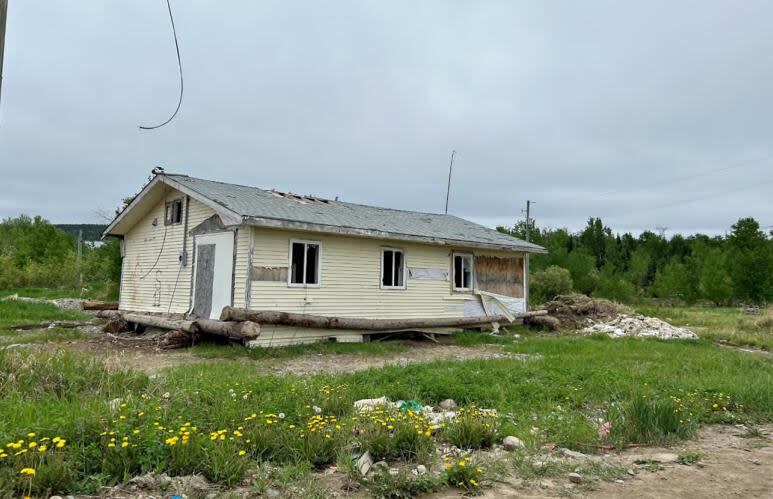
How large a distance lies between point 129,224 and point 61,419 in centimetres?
1538

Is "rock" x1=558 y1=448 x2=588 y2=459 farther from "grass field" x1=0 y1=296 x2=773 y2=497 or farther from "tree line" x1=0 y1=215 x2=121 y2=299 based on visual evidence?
"tree line" x1=0 y1=215 x2=121 y2=299

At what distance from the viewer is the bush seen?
28562mm

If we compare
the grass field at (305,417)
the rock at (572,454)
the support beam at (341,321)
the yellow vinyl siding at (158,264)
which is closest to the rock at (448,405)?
the grass field at (305,417)

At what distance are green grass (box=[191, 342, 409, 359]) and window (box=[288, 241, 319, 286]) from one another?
5.60 feet

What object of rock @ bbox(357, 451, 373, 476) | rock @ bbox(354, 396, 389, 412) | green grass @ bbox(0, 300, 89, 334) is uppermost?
green grass @ bbox(0, 300, 89, 334)

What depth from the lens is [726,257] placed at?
44.4 metres

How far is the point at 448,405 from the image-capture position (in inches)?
280

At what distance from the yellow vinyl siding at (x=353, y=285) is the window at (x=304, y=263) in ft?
0.46

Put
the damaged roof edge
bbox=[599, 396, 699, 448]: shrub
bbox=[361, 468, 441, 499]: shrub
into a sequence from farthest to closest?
the damaged roof edge < bbox=[599, 396, 699, 448]: shrub < bbox=[361, 468, 441, 499]: shrub

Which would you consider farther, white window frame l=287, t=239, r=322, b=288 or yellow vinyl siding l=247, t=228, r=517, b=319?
white window frame l=287, t=239, r=322, b=288

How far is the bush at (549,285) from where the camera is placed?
28562 mm

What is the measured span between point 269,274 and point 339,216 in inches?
131

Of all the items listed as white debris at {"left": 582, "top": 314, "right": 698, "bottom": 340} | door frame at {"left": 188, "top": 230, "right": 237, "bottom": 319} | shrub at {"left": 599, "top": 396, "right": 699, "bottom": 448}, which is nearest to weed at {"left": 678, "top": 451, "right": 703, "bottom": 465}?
shrub at {"left": 599, "top": 396, "right": 699, "bottom": 448}

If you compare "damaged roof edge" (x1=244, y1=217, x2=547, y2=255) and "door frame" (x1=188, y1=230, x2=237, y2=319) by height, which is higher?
"damaged roof edge" (x1=244, y1=217, x2=547, y2=255)
